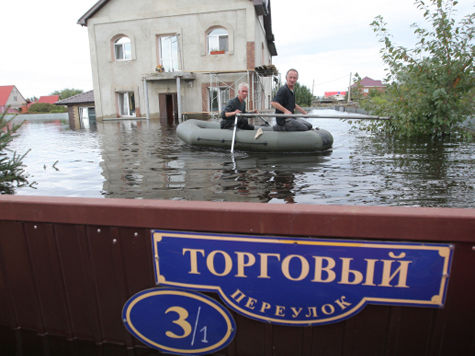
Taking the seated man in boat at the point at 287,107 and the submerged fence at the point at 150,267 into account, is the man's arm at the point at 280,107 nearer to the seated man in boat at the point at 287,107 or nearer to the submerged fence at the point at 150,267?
the seated man in boat at the point at 287,107

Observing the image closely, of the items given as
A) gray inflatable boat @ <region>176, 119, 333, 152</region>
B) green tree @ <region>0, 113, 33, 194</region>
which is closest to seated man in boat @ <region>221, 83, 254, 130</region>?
gray inflatable boat @ <region>176, 119, 333, 152</region>

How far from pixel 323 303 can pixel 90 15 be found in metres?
24.8

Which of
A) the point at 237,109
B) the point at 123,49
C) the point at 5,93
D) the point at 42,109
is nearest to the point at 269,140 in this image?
the point at 237,109

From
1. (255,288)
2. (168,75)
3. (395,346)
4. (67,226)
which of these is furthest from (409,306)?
(168,75)

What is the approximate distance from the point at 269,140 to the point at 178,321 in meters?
6.26

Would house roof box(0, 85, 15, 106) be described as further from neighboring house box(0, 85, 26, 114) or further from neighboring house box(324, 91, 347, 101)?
neighboring house box(324, 91, 347, 101)

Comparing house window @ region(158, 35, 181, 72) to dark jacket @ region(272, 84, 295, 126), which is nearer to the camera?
dark jacket @ region(272, 84, 295, 126)

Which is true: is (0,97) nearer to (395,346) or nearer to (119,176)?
(119,176)

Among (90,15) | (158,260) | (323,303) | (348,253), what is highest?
(90,15)

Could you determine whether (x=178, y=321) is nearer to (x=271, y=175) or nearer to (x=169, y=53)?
(x=271, y=175)

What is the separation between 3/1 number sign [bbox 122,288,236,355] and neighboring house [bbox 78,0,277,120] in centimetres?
1891

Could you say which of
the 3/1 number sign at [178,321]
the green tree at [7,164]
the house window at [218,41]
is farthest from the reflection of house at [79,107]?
the 3/1 number sign at [178,321]

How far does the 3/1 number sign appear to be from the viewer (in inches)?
74.9

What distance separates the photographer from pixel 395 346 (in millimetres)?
1769
